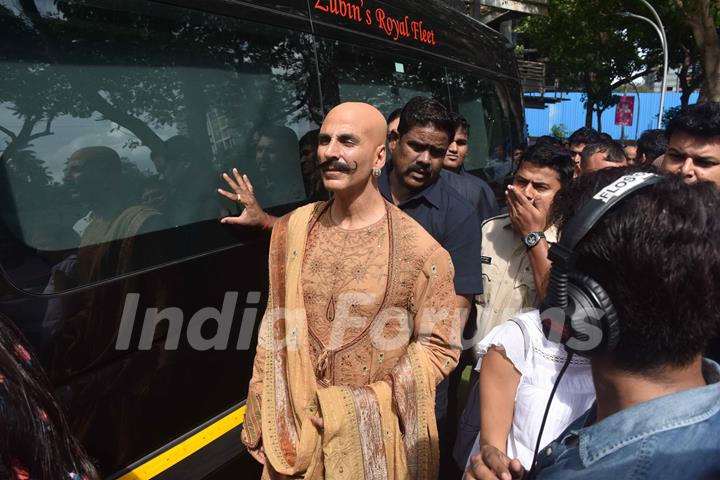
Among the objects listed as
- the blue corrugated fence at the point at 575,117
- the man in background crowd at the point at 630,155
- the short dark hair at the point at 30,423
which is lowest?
the blue corrugated fence at the point at 575,117

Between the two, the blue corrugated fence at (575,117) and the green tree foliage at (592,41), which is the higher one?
the green tree foliage at (592,41)

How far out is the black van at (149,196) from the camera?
5.70ft

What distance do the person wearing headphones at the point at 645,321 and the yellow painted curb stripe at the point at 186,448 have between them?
1439mm

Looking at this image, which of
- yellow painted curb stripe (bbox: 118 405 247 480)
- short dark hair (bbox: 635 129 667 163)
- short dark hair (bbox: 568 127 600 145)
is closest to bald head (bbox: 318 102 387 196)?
yellow painted curb stripe (bbox: 118 405 247 480)

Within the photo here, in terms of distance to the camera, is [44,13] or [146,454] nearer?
[44,13]

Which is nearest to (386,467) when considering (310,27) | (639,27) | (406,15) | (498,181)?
(310,27)

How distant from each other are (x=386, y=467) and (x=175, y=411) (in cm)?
77

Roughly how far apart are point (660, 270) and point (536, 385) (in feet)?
2.24

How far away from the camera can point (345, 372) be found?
6.44ft

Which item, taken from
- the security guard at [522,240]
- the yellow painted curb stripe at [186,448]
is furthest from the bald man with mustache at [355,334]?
the security guard at [522,240]

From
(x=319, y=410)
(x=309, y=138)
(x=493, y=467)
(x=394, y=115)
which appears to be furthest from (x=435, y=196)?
(x=493, y=467)

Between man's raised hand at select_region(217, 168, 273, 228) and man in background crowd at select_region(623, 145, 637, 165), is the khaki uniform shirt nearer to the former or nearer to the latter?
man's raised hand at select_region(217, 168, 273, 228)

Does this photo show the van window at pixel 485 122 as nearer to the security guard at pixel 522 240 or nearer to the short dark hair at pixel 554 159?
the short dark hair at pixel 554 159

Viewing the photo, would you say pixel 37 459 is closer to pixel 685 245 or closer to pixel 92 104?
pixel 685 245
